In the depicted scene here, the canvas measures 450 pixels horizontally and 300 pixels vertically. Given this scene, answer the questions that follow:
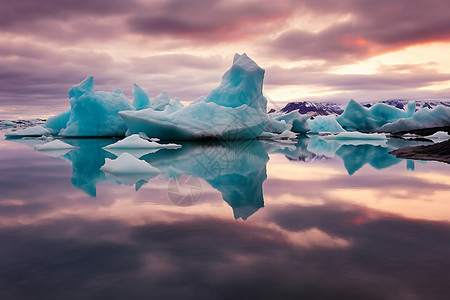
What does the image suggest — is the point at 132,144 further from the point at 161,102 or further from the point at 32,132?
the point at 32,132

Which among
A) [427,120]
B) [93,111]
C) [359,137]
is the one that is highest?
[93,111]

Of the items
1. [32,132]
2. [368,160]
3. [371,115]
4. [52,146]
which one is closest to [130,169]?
[368,160]

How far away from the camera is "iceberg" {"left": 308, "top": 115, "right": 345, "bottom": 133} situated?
1279 inches

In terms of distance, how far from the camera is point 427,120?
2911cm

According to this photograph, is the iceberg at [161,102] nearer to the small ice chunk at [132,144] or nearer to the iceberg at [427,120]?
the small ice chunk at [132,144]

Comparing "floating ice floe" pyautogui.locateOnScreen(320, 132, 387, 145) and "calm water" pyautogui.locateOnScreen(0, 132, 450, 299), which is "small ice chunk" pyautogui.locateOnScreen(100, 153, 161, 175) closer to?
"calm water" pyautogui.locateOnScreen(0, 132, 450, 299)

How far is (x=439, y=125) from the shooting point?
29.3 meters

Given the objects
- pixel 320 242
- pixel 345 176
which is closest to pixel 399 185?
pixel 345 176

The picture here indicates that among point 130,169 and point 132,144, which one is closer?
point 130,169

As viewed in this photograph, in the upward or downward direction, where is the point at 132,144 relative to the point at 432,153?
upward

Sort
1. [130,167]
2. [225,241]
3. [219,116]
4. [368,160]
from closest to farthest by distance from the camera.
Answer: [225,241] < [130,167] < [368,160] < [219,116]

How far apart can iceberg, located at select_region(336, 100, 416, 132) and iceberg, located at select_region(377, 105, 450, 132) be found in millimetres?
3358

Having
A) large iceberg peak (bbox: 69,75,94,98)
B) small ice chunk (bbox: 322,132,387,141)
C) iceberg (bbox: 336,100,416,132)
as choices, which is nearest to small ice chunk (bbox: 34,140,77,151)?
large iceberg peak (bbox: 69,75,94,98)

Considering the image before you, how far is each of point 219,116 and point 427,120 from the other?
21.3 meters
